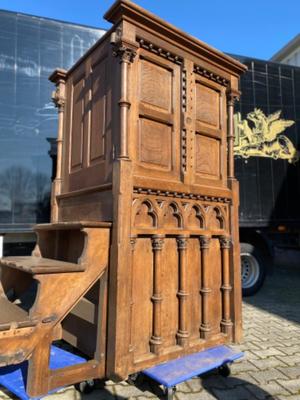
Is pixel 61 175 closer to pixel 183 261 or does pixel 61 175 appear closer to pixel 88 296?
pixel 88 296

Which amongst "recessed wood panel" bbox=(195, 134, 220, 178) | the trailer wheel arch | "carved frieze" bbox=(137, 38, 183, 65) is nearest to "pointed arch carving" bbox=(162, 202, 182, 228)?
"recessed wood panel" bbox=(195, 134, 220, 178)

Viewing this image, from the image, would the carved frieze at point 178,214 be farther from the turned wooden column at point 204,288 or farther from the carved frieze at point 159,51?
the carved frieze at point 159,51

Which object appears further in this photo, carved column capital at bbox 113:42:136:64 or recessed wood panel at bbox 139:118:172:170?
recessed wood panel at bbox 139:118:172:170

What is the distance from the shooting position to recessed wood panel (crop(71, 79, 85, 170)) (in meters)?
3.45

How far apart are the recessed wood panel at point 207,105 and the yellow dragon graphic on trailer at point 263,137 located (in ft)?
8.76

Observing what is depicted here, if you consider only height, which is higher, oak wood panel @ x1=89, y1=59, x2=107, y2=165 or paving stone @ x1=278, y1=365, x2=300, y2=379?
oak wood panel @ x1=89, y1=59, x2=107, y2=165

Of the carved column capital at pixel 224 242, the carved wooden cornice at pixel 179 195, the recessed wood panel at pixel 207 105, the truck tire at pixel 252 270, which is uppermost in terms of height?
the recessed wood panel at pixel 207 105

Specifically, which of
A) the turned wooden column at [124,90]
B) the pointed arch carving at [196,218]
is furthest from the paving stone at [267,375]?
the turned wooden column at [124,90]

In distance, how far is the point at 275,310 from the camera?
5617 millimetres

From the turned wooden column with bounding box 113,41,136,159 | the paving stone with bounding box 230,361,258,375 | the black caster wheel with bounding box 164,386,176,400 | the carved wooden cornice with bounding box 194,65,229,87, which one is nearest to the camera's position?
the black caster wheel with bounding box 164,386,176,400

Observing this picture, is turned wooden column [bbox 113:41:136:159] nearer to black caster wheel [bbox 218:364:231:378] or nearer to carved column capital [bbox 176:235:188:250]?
carved column capital [bbox 176:235:188:250]

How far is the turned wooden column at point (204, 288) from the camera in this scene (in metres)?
3.18

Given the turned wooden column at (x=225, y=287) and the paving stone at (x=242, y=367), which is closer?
the paving stone at (x=242, y=367)

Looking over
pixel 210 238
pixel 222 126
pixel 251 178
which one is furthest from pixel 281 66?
pixel 210 238
